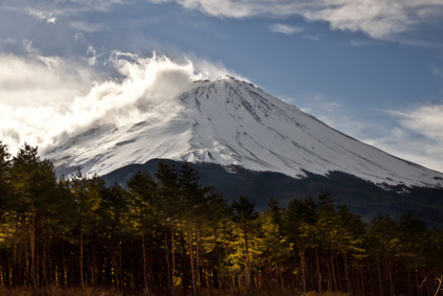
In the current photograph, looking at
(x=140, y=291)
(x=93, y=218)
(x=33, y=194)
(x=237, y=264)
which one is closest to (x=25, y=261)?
(x=93, y=218)

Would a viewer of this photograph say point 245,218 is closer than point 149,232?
No

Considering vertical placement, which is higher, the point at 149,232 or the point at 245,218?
the point at 245,218

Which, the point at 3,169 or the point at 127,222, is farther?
the point at 127,222

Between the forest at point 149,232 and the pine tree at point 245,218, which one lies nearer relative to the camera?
the forest at point 149,232

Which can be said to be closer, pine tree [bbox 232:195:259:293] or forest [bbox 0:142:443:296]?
forest [bbox 0:142:443:296]

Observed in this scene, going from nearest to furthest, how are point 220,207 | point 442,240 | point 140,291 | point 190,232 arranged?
point 190,232 → point 140,291 → point 220,207 → point 442,240

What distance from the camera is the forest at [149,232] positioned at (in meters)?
31.3

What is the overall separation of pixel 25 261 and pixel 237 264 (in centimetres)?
2181

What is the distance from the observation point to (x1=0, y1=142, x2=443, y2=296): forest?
103ft

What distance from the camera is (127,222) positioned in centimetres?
Answer: 3934

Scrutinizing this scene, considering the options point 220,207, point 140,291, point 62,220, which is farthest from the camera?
point 220,207

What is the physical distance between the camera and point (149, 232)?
38250 mm

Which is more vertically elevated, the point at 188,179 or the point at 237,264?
the point at 188,179

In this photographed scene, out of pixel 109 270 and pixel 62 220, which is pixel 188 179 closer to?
pixel 62 220
